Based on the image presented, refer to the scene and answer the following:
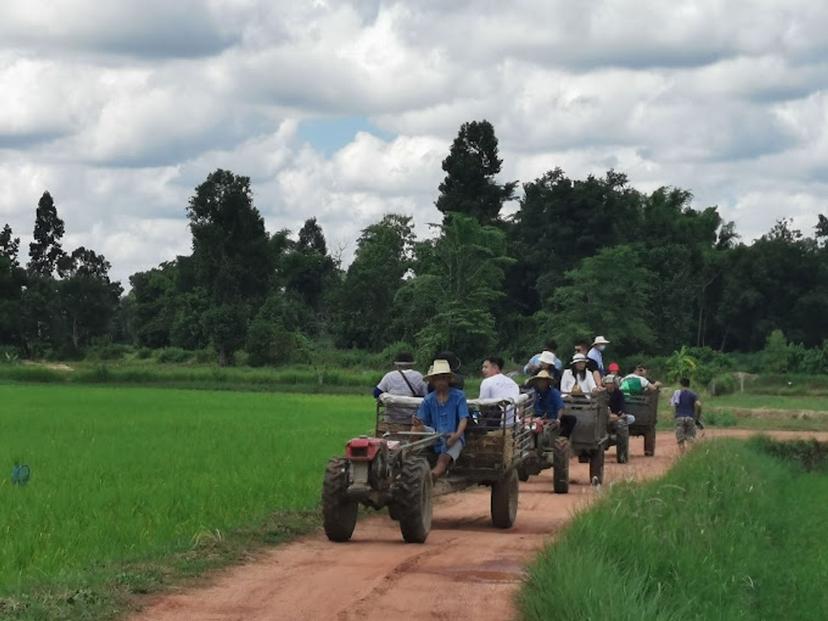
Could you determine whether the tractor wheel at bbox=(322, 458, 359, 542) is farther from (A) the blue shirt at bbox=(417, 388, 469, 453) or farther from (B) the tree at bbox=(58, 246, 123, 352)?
(B) the tree at bbox=(58, 246, 123, 352)

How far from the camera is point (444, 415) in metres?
14.1

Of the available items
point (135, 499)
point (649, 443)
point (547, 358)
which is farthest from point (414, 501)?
point (649, 443)

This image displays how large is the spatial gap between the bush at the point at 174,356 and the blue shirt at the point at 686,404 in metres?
59.8

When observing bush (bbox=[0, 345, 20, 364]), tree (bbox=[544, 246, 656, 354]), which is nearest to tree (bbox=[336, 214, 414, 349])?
tree (bbox=[544, 246, 656, 354])

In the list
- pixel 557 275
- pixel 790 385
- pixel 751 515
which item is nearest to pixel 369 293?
pixel 557 275

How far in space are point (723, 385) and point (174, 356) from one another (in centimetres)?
3633

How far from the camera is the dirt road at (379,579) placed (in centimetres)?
962

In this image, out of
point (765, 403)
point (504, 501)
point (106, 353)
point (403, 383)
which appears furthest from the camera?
point (106, 353)

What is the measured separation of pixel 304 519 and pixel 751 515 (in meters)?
5.42

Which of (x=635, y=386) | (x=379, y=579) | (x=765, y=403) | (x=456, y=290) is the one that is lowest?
(x=379, y=579)

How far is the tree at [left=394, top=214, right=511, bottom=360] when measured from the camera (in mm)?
72000

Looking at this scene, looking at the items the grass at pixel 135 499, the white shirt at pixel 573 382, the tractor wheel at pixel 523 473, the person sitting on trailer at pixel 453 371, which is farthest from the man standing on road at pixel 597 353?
the person sitting on trailer at pixel 453 371

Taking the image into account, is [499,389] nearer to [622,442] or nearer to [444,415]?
[444,415]

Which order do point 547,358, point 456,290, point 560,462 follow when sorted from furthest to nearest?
point 456,290 → point 547,358 → point 560,462
